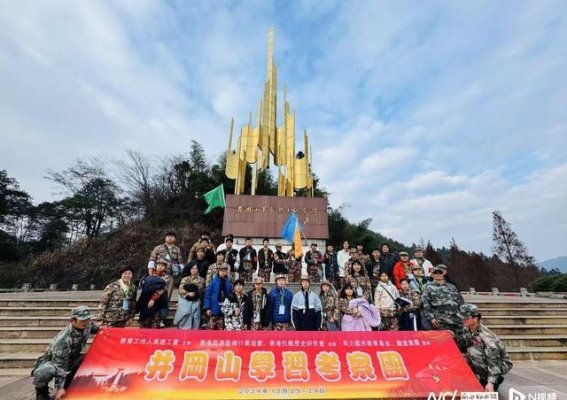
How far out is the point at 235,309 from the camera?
13.9 feet

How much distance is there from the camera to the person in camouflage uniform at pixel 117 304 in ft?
12.6

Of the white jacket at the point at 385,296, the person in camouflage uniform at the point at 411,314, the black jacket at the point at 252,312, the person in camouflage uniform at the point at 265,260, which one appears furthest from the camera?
the person in camouflage uniform at the point at 265,260

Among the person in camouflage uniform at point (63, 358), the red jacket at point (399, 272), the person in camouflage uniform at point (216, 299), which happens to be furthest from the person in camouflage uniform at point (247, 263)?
the person in camouflage uniform at point (63, 358)

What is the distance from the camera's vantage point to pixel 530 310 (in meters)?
6.95

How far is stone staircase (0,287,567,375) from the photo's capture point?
4.63 metres

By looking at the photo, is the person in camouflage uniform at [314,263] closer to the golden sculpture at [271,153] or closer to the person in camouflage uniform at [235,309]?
the person in camouflage uniform at [235,309]

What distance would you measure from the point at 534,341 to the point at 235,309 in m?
5.61

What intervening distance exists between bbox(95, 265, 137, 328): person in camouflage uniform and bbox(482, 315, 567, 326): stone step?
6.80 metres

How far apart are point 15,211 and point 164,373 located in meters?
28.7

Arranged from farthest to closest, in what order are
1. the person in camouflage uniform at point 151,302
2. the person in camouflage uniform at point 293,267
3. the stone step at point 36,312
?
the person in camouflage uniform at point 293,267 < the stone step at point 36,312 < the person in camouflage uniform at point 151,302

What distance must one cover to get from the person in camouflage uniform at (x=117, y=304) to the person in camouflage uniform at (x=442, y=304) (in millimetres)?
4164

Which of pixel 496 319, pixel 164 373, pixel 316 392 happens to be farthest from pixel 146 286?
pixel 496 319

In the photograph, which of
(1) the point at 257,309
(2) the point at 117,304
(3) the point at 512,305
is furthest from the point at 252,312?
(3) the point at 512,305

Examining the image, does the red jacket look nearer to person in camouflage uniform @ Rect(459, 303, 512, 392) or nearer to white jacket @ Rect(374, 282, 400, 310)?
white jacket @ Rect(374, 282, 400, 310)
